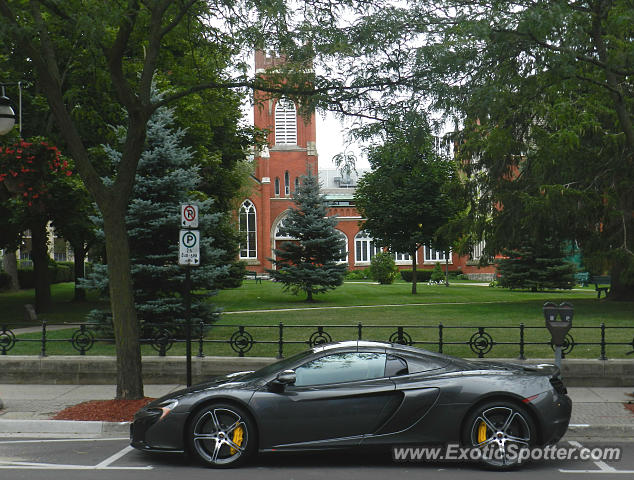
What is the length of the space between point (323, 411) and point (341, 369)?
514mm

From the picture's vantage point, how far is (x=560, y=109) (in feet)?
34.6

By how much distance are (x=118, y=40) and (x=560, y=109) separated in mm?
7039

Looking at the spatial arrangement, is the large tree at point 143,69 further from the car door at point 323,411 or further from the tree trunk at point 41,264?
the tree trunk at point 41,264

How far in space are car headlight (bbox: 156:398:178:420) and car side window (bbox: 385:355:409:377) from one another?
7.62ft

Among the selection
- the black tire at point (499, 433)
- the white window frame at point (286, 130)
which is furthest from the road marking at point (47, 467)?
the white window frame at point (286, 130)

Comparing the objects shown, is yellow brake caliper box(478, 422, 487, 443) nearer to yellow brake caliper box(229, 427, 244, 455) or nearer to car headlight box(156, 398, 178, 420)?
yellow brake caliper box(229, 427, 244, 455)

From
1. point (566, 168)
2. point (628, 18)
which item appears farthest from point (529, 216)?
point (628, 18)

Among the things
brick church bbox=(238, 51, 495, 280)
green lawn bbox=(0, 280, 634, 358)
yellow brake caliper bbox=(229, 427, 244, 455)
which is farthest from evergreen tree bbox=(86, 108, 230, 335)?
brick church bbox=(238, 51, 495, 280)

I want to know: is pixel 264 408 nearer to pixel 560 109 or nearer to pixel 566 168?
pixel 560 109

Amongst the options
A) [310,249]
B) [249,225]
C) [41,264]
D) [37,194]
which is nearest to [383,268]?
[310,249]

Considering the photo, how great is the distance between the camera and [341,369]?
7176mm

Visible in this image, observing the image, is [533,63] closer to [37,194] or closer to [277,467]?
[277,467]

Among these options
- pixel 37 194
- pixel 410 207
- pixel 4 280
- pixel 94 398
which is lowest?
pixel 94 398

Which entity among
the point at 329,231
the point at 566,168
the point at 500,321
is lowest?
the point at 500,321
